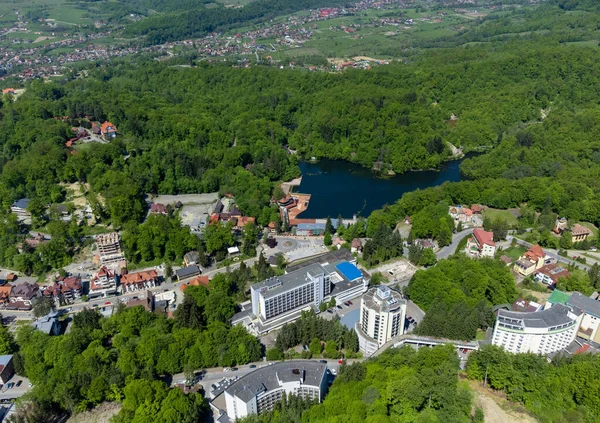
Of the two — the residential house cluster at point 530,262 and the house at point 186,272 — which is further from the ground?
the residential house cluster at point 530,262

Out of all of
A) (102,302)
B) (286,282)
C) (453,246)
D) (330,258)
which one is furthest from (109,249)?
(453,246)

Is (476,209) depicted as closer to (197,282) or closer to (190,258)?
(190,258)

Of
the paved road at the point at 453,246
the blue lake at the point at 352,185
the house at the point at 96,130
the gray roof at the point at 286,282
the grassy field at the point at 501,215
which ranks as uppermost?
the gray roof at the point at 286,282

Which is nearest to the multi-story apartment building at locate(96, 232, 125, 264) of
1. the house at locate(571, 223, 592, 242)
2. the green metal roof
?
the green metal roof

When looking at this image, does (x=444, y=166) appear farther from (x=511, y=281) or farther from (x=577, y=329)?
(x=577, y=329)

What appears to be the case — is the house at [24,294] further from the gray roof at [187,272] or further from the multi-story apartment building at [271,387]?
the multi-story apartment building at [271,387]

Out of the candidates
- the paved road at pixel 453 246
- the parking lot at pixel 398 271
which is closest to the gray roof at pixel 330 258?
the parking lot at pixel 398 271
